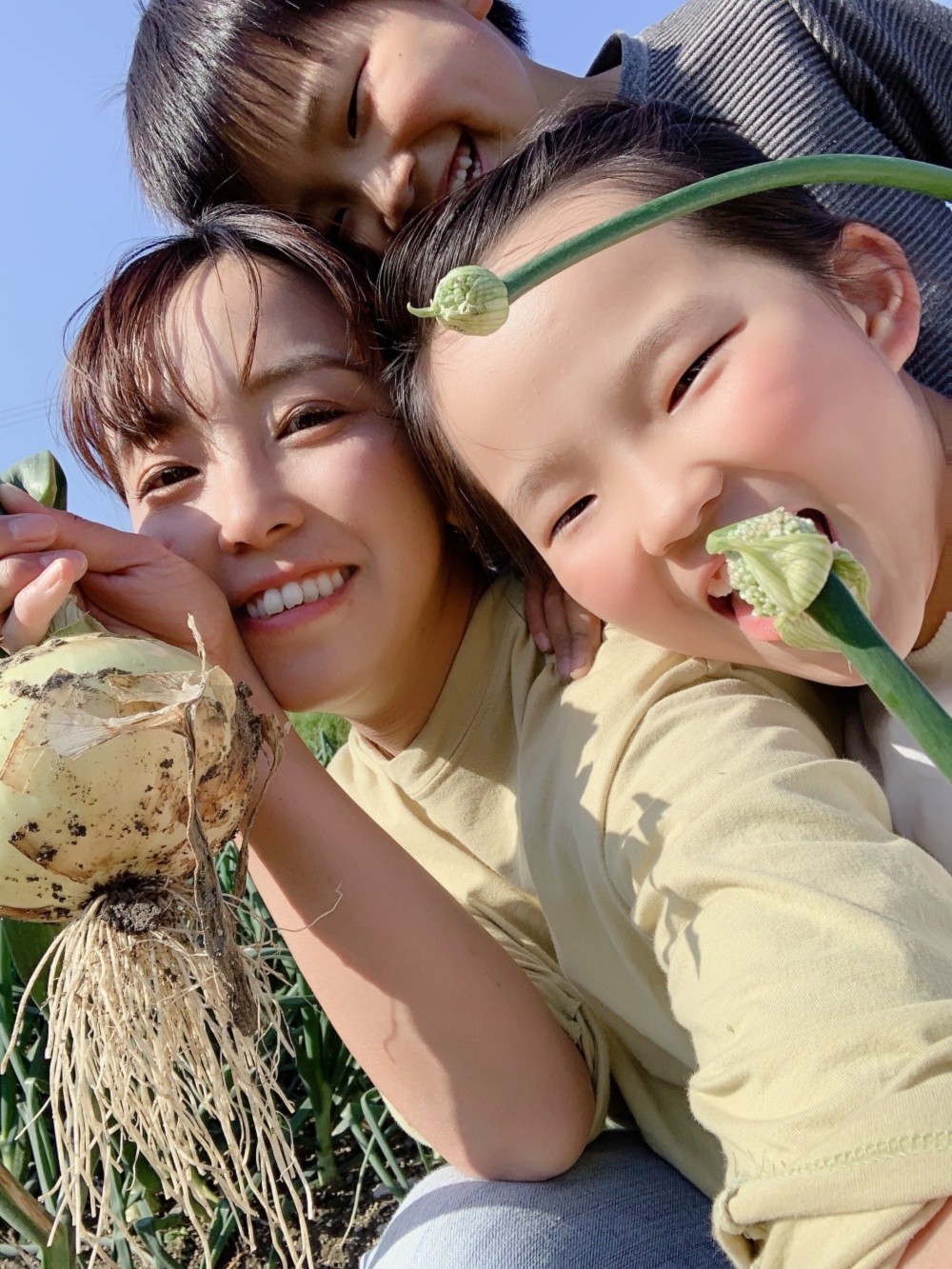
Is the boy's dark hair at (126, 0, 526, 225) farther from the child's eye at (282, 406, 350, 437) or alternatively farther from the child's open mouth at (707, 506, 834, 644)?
the child's open mouth at (707, 506, 834, 644)

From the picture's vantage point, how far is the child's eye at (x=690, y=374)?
980mm

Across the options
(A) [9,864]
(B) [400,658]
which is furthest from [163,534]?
(A) [9,864]

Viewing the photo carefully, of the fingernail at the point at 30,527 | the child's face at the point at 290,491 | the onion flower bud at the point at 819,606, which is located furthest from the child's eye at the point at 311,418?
the onion flower bud at the point at 819,606

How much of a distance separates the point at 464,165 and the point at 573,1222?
1374 millimetres

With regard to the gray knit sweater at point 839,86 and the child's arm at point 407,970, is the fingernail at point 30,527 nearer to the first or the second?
the child's arm at point 407,970

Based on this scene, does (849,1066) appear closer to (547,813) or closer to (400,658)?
(547,813)

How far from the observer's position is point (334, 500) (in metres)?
1.26

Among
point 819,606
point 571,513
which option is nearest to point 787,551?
point 819,606

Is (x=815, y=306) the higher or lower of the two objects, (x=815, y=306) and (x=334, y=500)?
the higher

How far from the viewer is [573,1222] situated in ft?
3.74

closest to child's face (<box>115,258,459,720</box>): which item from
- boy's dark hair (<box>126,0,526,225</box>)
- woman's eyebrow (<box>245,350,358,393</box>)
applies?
woman's eyebrow (<box>245,350,358,393</box>)

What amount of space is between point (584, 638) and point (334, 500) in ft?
1.12

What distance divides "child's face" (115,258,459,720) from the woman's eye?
10.9 inches

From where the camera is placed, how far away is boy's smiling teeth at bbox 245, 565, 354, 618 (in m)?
1.27
